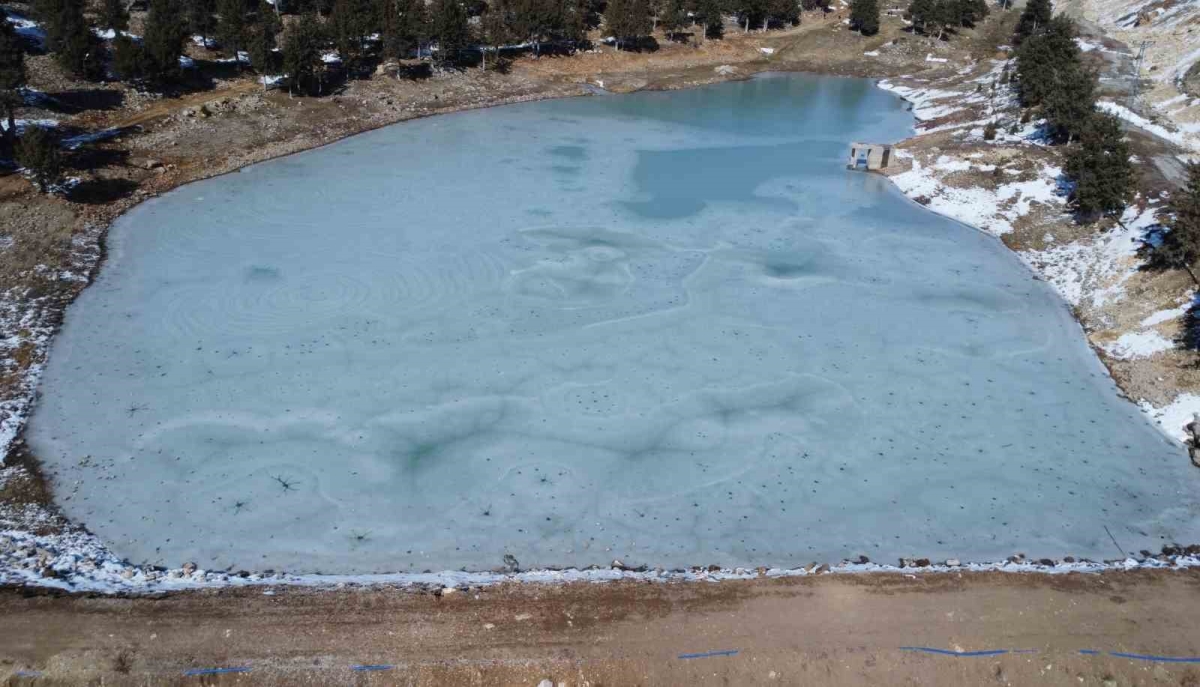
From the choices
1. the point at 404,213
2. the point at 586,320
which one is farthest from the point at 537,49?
the point at 586,320

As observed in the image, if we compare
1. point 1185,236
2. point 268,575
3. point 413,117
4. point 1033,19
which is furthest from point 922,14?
point 268,575

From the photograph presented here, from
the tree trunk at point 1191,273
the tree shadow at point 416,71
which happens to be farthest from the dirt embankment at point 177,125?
the tree trunk at point 1191,273

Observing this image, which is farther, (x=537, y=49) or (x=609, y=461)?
(x=537, y=49)

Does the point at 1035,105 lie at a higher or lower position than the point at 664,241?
higher

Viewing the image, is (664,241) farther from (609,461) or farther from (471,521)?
(471,521)

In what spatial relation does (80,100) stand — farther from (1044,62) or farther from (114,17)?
(1044,62)

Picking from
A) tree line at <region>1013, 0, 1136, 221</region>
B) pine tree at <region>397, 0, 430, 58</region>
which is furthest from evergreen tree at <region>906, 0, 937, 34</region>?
pine tree at <region>397, 0, 430, 58</region>
